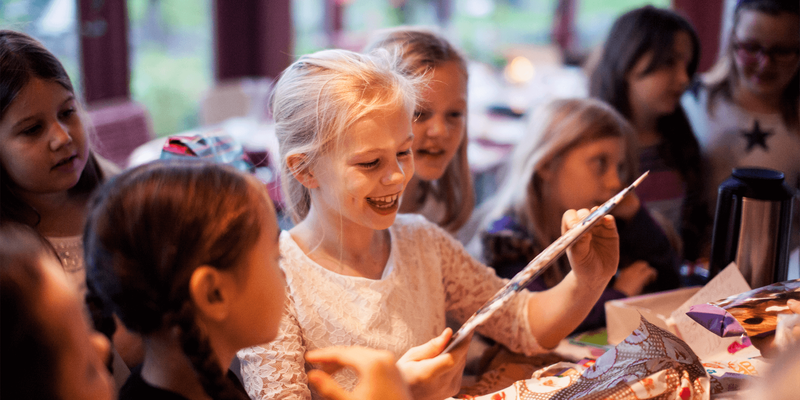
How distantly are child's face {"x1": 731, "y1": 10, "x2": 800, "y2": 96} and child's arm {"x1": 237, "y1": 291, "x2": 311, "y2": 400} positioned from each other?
1.73 metres

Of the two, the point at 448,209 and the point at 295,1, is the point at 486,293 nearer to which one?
the point at 448,209

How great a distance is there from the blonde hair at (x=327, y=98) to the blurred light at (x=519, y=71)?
4.20m

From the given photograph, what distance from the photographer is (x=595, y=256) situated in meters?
1.17

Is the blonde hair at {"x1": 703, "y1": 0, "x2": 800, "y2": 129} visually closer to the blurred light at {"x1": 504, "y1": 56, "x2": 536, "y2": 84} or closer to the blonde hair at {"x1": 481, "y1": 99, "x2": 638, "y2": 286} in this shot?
the blonde hair at {"x1": 481, "y1": 99, "x2": 638, "y2": 286}

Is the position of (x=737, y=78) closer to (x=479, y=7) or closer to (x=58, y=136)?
(x=58, y=136)

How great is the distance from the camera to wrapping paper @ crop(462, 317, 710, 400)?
876 mm

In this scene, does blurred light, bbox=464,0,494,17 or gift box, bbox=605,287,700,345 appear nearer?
gift box, bbox=605,287,700,345

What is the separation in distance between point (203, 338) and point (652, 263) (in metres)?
1.42

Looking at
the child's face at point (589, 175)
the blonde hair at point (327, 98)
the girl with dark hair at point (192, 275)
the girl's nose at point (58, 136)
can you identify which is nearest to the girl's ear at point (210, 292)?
the girl with dark hair at point (192, 275)

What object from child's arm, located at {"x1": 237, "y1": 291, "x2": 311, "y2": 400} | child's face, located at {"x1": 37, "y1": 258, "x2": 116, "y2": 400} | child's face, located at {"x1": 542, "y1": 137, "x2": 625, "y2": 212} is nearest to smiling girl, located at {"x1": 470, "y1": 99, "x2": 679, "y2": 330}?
child's face, located at {"x1": 542, "y1": 137, "x2": 625, "y2": 212}

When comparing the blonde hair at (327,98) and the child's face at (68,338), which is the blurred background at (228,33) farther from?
the child's face at (68,338)

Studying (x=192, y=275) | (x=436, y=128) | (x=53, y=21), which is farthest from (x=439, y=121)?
(x=53, y=21)

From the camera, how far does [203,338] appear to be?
75 cm

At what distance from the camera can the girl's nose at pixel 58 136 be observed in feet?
3.77
